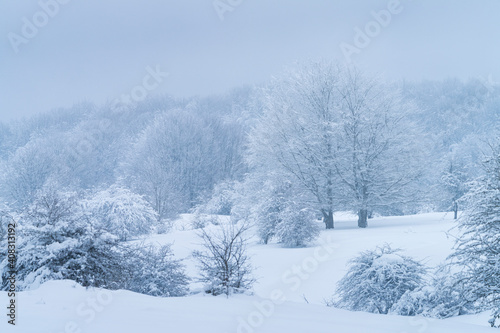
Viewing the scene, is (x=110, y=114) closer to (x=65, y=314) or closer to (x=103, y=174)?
(x=103, y=174)

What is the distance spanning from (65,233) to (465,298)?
Answer: 7.78 meters

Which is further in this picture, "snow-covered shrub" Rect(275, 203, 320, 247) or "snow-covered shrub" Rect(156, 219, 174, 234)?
"snow-covered shrub" Rect(156, 219, 174, 234)

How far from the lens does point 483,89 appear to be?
224ft

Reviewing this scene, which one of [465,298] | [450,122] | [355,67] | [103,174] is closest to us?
[465,298]

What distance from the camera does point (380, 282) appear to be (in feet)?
24.0

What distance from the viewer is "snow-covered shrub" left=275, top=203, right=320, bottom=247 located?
15188 mm

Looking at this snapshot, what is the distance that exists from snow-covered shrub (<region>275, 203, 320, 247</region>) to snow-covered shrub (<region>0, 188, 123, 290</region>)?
8479 mm

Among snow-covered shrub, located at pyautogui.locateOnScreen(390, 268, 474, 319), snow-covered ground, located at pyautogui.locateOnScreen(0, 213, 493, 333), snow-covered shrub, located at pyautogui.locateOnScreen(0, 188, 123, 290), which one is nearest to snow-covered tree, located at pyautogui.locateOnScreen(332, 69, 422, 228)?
snow-covered shrub, located at pyautogui.locateOnScreen(390, 268, 474, 319)

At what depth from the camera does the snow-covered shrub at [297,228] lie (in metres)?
15.2

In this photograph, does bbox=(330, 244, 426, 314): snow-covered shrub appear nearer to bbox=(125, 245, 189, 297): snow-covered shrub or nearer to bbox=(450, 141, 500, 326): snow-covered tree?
bbox=(450, 141, 500, 326): snow-covered tree

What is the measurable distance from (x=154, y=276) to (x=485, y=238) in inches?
267

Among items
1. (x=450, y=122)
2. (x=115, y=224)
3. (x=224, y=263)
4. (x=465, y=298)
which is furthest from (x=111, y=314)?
(x=450, y=122)

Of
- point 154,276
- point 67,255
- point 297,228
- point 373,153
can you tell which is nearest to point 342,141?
point 373,153

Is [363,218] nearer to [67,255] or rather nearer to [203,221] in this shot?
[203,221]
